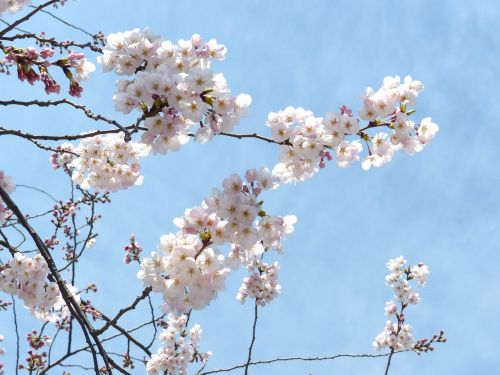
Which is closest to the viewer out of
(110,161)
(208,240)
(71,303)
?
(208,240)

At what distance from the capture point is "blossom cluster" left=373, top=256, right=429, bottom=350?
9.71 m

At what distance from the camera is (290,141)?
3338mm

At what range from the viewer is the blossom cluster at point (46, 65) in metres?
3.38

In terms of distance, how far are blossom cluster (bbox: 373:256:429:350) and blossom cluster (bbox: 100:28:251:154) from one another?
7606 millimetres

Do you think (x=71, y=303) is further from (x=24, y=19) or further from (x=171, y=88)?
(x=24, y=19)

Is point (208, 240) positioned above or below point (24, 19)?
below

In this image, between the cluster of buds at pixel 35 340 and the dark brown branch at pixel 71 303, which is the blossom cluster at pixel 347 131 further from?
the cluster of buds at pixel 35 340

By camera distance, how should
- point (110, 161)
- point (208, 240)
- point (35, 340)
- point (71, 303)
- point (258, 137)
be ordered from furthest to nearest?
point (35, 340) → point (110, 161) → point (258, 137) → point (71, 303) → point (208, 240)

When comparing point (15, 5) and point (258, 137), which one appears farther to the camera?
point (15, 5)

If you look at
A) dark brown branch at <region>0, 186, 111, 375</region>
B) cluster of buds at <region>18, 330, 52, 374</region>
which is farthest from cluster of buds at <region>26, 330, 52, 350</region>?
dark brown branch at <region>0, 186, 111, 375</region>

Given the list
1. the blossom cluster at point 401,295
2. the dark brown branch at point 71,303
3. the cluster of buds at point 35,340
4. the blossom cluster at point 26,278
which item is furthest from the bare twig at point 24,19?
the blossom cluster at point 401,295

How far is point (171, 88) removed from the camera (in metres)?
2.74

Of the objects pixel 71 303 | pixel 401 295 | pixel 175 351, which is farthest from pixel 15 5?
pixel 401 295

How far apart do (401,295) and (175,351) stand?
4994mm
